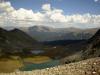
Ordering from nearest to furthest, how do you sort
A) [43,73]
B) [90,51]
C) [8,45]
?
[43,73] < [90,51] < [8,45]

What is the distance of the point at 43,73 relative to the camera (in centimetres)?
2253

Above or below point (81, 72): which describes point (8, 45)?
above

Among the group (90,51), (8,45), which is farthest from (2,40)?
(90,51)

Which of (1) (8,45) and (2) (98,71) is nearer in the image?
(2) (98,71)

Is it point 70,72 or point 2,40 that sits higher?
point 2,40

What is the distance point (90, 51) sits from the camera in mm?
82688

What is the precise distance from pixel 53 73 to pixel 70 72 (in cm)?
162

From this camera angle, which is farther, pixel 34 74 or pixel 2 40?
pixel 2 40

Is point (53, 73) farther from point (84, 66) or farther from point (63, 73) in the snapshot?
point (84, 66)

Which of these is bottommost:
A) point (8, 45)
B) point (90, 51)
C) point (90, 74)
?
point (90, 74)

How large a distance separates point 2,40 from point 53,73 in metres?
181

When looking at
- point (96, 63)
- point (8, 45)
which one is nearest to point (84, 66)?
point (96, 63)

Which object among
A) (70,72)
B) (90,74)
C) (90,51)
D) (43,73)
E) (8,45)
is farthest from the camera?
(8,45)

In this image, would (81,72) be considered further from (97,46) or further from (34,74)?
(97,46)
